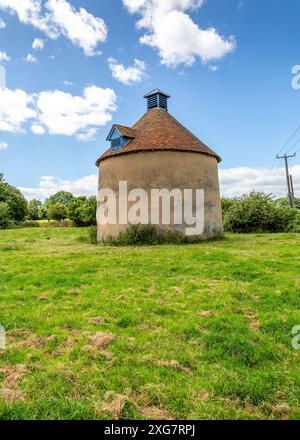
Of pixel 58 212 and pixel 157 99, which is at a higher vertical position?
pixel 157 99

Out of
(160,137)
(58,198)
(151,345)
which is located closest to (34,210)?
(58,198)

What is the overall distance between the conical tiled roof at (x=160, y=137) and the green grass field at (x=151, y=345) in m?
9.19

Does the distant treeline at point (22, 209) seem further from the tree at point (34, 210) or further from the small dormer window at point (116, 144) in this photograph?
the tree at point (34, 210)

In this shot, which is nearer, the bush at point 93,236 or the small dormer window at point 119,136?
the small dormer window at point 119,136

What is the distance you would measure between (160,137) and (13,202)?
38337mm

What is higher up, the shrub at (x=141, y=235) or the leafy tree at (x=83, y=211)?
the leafy tree at (x=83, y=211)

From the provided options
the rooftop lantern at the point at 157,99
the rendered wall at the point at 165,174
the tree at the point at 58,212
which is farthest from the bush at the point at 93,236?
the tree at the point at 58,212

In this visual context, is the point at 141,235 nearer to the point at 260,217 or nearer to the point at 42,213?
Result: the point at 260,217

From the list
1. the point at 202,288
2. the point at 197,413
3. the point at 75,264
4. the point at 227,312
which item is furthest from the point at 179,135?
the point at 197,413

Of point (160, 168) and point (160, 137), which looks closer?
point (160, 168)

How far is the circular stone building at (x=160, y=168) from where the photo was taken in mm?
16812

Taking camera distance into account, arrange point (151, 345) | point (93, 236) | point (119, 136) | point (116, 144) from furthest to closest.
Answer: point (93, 236), point (116, 144), point (119, 136), point (151, 345)

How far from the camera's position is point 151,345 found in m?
4.95

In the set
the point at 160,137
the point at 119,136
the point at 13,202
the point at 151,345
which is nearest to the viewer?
the point at 151,345
